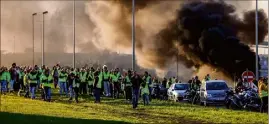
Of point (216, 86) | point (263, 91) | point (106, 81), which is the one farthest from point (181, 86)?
point (263, 91)

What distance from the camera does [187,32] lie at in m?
66.7

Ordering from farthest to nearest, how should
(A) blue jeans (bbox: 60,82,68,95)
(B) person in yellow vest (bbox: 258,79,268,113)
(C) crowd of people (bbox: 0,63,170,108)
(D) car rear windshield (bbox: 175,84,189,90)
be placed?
(D) car rear windshield (bbox: 175,84,189,90) → (A) blue jeans (bbox: 60,82,68,95) → (C) crowd of people (bbox: 0,63,170,108) → (B) person in yellow vest (bbox: 258,79,268,113)

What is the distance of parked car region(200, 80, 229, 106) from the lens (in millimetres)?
33156

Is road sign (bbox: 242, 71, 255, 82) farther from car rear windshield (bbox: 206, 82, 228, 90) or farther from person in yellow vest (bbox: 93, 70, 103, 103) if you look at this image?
person in yellow vest (bbox: 93, 70, 103, 103)

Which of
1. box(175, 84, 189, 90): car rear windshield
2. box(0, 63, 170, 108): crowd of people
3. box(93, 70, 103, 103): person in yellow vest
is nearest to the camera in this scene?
box(0, 63, 170, 108): crowd of people

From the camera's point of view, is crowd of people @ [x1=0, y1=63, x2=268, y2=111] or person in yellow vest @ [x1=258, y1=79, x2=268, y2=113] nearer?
person in yellow vest @ [x1=258, y1=79, x2=268, y2=113]

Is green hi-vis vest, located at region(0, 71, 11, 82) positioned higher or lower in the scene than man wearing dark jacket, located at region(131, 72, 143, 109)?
higher

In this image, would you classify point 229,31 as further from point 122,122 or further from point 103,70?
point 122,122

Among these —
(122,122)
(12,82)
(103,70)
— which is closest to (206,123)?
(122,122)

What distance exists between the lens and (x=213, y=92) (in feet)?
110

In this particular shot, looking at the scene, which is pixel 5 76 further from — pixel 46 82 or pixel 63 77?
pixel 46 82

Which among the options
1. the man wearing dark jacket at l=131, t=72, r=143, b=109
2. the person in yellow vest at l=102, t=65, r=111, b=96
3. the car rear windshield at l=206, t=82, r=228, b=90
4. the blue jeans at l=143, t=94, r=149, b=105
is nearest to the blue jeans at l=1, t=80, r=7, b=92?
the person in yellow vest at l=102, t=65, r=111, b=96

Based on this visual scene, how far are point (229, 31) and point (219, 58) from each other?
3.55 meters

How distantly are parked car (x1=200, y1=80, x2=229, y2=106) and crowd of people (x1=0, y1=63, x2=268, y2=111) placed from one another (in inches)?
44.8
